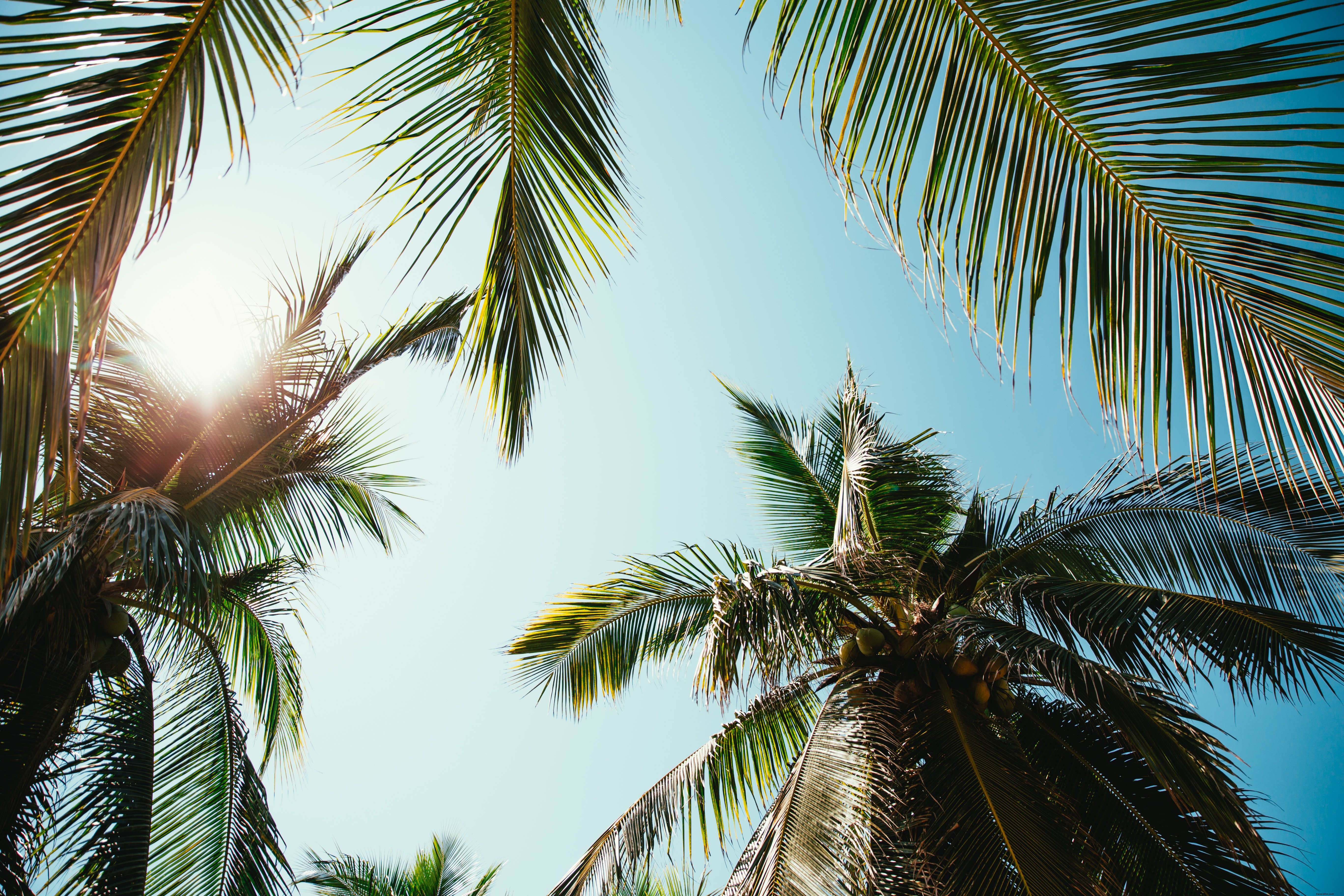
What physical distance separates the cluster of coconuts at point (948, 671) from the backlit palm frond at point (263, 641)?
4575 millimetres

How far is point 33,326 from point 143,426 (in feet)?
16.4

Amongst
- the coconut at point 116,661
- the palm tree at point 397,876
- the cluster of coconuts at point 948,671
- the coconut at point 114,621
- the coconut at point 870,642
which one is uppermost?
the coconut at point 114,621

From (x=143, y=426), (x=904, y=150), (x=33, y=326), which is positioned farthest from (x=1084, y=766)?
(x=143, y=426)

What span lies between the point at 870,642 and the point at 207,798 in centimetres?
479

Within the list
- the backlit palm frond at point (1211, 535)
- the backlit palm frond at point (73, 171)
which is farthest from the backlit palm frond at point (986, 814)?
the backlit palm frond at point (73, 171)

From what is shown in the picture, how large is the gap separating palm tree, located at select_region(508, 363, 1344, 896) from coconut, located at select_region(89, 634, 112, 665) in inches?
116

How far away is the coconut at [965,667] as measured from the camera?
5668 millimetres

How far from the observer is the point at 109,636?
17.1 ft

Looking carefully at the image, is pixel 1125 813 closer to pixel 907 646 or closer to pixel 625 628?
pixel 907 646

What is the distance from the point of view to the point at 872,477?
702 centimetres

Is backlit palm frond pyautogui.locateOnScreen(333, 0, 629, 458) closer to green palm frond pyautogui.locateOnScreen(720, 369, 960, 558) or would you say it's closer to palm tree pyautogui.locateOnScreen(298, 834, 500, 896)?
green palm frond pyautogui.locateOnScreen(720, 369, 960, 558)

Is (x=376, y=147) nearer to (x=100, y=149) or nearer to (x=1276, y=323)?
(x=100, y=149)

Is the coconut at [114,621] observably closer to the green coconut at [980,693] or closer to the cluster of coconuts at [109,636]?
the cluster of coconuts at [109,636]

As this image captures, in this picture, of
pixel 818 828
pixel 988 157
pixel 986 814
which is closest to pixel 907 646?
pixel 986 814
